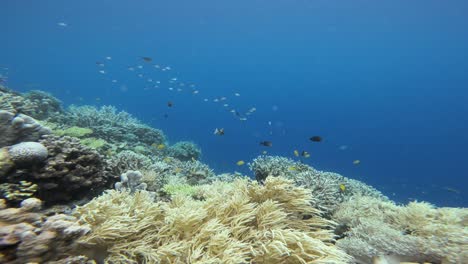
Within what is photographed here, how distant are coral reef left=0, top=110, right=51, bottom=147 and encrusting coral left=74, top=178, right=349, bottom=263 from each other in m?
3.21

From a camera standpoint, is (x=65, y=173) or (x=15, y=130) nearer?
(x=65, y=173)

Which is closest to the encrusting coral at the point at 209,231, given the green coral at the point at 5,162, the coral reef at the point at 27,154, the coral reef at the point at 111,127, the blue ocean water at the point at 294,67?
the coral reef at the point at 27,154

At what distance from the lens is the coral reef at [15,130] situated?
554 cm

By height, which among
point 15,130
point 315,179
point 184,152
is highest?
point 184,152

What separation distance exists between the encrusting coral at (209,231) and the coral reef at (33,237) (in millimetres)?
309

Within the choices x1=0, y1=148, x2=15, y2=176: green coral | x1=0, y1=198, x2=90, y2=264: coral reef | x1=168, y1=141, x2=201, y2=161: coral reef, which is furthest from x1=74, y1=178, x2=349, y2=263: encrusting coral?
x1=168, y1=141, x2=201, y2=161: coral reef

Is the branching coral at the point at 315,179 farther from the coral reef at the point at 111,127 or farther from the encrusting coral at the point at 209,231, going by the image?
the coral reef at the point at 111,127

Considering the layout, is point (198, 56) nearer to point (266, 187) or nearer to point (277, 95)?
point (277, 95)

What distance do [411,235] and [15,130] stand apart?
24.5 feet

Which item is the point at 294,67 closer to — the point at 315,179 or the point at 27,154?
the point at 315,179

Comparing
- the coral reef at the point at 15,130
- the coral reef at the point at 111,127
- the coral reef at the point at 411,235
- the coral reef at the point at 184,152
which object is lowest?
the coral reef at the point at 15,130

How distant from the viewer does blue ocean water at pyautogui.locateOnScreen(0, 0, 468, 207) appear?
102000 mm

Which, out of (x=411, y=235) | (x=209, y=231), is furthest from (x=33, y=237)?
(x=411, y=235)

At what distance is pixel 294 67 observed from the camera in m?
162
